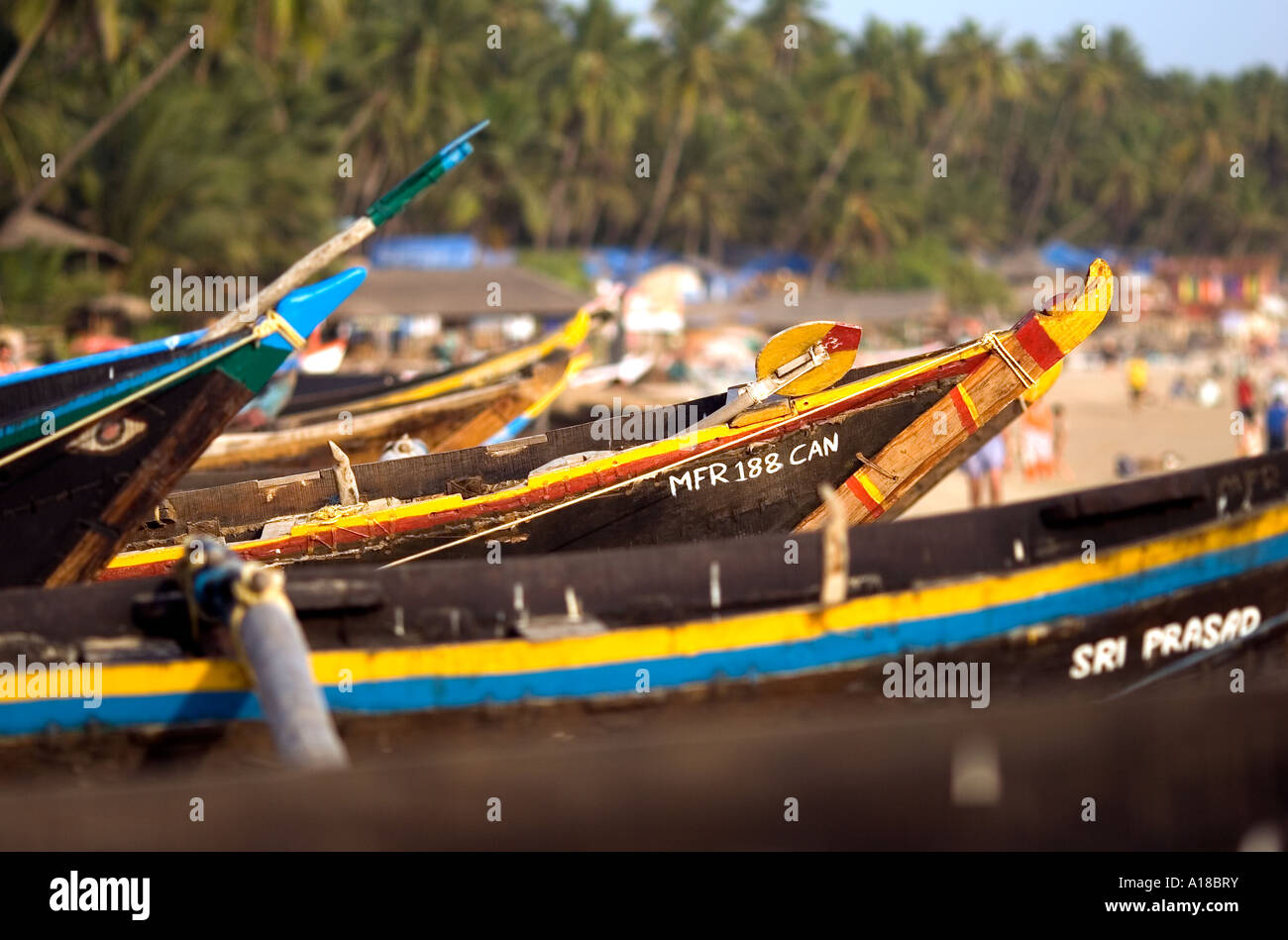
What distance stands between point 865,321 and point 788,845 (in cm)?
4973

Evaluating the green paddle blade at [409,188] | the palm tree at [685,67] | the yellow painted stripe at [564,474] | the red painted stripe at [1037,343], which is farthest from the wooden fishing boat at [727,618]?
the palm tree at [685,67]

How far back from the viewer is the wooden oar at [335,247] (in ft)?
22.5

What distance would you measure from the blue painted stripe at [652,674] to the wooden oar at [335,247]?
6.84 feet

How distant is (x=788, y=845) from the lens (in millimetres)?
3434

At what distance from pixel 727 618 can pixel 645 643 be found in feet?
1.10

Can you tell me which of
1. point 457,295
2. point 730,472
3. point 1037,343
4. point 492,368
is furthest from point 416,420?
point 457,295

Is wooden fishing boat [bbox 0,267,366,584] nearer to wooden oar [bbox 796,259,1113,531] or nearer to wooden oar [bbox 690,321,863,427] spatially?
wooden oar [bbox 690,321,863,427]

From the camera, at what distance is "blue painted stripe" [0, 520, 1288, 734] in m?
5.29

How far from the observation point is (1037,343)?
7293mm

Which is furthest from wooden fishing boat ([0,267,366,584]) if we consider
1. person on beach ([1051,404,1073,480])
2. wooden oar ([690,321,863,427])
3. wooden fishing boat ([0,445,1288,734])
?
person on beach ([1051,404,1073,480])

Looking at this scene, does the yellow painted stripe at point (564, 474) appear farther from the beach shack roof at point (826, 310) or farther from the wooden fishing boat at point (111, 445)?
the beach shack roof at point (826, 310)

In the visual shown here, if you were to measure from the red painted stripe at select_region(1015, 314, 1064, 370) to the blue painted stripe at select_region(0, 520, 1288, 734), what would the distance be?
158 cm

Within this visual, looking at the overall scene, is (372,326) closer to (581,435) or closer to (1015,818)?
(581,435)
